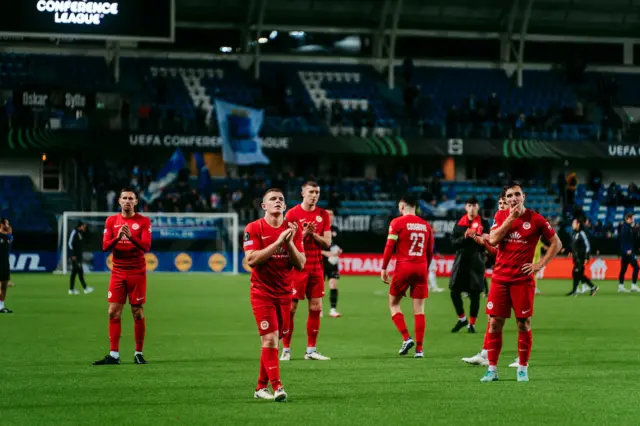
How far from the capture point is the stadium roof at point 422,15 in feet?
180

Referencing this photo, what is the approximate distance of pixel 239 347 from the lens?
709 inches

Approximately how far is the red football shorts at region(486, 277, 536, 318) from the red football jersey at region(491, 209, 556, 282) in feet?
0.28

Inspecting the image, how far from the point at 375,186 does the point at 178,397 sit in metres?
40.6

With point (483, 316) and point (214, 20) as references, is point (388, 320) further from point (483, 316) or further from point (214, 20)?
point (214, 20)

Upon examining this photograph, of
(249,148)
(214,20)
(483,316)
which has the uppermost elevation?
(214,20)

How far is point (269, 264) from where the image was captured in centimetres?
1180

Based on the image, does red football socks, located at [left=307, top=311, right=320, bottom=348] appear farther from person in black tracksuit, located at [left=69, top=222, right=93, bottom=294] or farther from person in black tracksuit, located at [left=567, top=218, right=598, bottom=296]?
person in black tracksuit, located at [left=567, top=218, right=598, bottom=296]

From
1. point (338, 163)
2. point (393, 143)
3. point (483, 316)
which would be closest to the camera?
point (483, 316)

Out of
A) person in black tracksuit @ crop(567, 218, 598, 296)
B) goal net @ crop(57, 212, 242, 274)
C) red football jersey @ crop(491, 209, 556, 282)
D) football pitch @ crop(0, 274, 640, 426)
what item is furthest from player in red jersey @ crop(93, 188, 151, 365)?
goal net @ crop(57, 212, 242, 274)

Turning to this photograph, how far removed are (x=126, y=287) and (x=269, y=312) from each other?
4.42m

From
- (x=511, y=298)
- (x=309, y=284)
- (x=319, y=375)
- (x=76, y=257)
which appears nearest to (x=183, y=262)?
(x=76, y=257)

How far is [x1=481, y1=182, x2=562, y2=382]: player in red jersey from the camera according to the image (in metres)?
13.0

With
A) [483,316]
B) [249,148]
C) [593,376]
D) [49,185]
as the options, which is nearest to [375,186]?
[249,148]

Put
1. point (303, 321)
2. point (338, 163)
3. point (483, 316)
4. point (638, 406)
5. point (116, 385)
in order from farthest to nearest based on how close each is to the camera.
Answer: point (338, 163), point (483, 316), point (303, 321), point (116, 385), point (638, 406)
